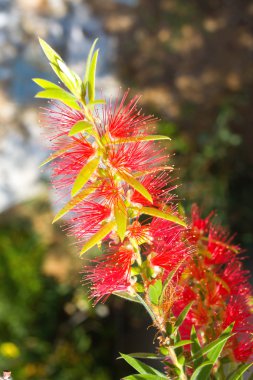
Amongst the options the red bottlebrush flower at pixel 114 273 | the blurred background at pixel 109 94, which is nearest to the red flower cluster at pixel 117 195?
the red bottlebrush flower at pixel 114 273

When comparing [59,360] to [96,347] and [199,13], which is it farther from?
[199,13]

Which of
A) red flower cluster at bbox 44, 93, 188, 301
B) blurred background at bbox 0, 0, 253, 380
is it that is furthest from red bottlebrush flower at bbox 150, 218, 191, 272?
blurred background at bbox 0, 0, 253, 380

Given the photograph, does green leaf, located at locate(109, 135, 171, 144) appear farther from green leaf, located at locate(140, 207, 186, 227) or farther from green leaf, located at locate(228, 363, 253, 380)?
green leaf, located at locate(228, 363, 253, 380)

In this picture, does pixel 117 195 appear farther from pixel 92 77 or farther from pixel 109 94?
pixel 109 94

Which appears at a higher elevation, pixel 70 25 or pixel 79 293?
pixel 70 25

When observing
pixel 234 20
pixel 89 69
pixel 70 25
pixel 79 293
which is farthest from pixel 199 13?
pixel 89 69

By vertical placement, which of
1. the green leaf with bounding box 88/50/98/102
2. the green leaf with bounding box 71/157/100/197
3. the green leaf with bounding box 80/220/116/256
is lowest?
the green leaf with bounding box 80/220/116/256

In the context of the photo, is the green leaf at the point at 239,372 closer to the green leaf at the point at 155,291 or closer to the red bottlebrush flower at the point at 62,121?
the green leaf at the point at 155,291
